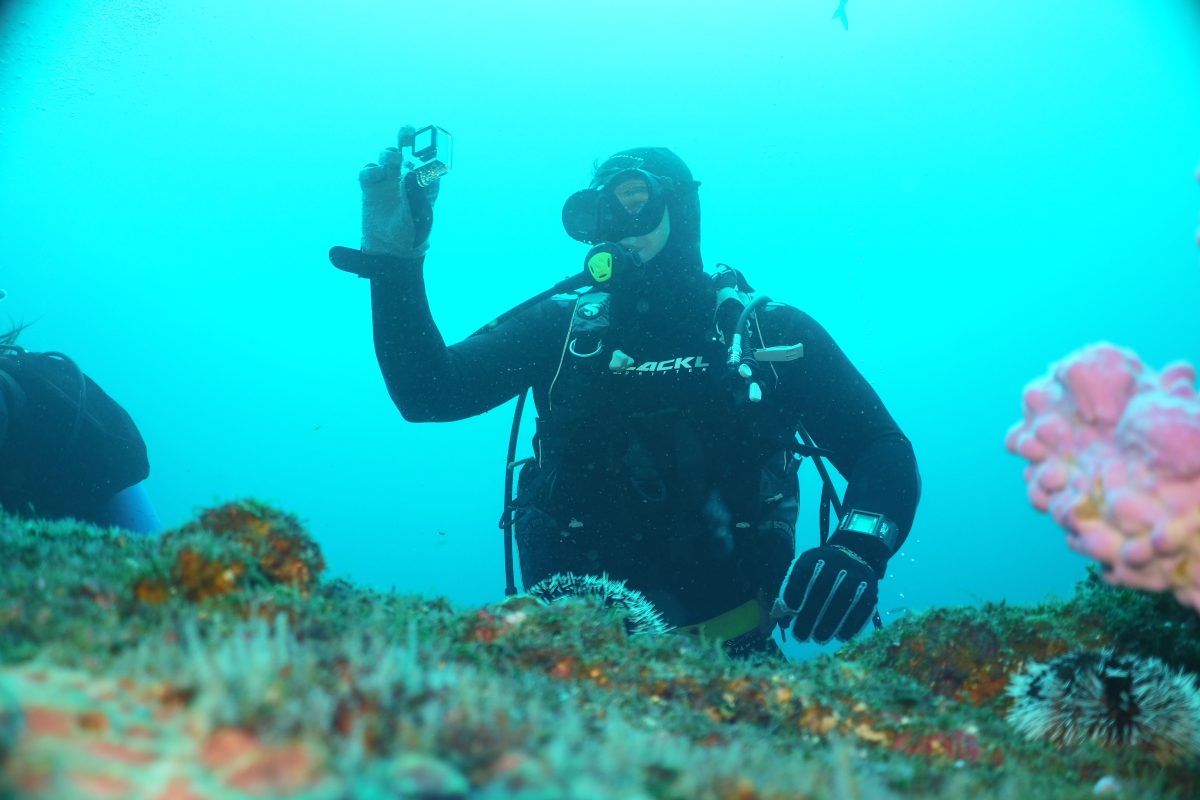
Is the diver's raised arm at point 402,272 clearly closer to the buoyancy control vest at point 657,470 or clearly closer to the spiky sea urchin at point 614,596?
the buoyancy control vest at point 657,470

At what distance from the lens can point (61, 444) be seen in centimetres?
639

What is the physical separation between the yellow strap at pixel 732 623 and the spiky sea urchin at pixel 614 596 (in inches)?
12.1

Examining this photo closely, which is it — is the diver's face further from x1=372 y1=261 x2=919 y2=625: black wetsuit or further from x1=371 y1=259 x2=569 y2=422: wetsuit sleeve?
x1=371 y1=259 x2=569 y2=422: wetsuit sleeve

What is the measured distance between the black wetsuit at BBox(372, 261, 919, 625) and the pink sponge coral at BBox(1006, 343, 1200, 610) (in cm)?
275

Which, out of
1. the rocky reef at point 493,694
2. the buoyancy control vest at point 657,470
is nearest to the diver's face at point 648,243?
the buoyancy control vest at point 657,470

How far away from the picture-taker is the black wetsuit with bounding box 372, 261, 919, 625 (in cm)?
498

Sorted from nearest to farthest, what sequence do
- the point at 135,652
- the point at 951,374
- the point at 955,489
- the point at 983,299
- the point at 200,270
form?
the point at 135,652, the point at 983,299, the point at 951,374, the point at 200,270, the point at 955,489

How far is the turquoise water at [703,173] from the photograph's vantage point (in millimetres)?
45656

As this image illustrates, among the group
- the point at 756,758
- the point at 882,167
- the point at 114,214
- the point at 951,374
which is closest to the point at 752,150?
the point at 882,167

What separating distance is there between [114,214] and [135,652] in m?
76.7

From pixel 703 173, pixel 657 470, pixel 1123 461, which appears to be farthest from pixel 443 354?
pixel 703 173

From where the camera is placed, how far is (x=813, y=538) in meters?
58.3

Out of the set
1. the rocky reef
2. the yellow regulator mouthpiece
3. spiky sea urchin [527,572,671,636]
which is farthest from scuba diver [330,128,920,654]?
the rocky reef

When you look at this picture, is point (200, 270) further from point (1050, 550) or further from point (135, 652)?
point (1050, 550)
